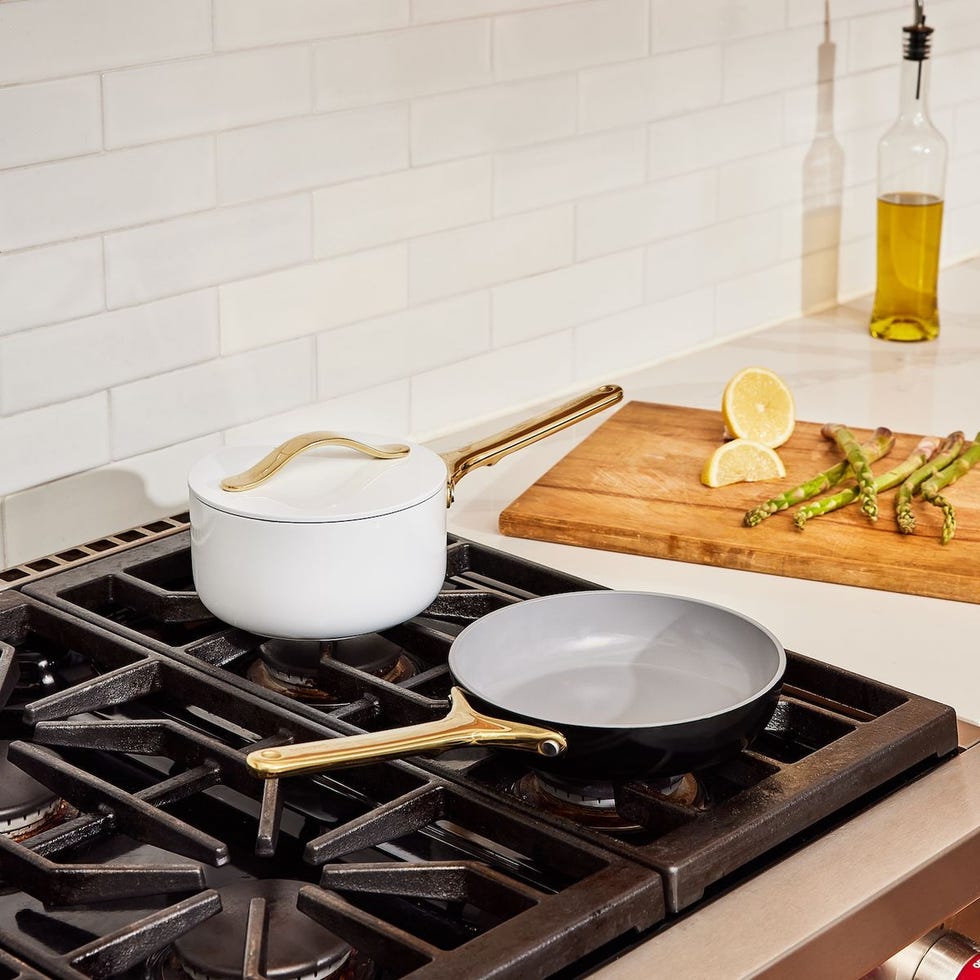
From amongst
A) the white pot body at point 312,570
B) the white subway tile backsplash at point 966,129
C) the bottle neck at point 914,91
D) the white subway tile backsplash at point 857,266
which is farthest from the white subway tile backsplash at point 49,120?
the white subway tile backsplash at point 966,129

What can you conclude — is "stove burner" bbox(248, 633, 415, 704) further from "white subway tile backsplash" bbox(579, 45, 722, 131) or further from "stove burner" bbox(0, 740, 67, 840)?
"white subway tile backsplash" bbox(579, 45, 722, 131)

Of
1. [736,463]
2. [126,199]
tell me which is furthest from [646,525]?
[126,199]

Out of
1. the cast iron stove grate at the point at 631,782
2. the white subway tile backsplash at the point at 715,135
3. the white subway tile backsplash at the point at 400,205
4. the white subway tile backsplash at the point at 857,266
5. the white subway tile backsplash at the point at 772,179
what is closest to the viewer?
the cast iron stove grate at the point at 631,782

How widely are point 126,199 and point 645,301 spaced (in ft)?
2.56

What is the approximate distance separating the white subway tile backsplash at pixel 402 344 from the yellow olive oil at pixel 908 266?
637 millimetres

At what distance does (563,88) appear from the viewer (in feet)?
5.49

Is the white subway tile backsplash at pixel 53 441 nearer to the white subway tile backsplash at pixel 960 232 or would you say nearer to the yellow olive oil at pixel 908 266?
the yellow olive oil at pixel 908 266

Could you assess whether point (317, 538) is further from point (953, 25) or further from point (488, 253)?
point (953, 25)

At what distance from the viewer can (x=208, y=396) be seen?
4.65 ft

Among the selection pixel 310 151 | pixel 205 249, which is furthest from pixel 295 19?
pixel 205 249

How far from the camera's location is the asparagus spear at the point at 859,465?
1.40 metres

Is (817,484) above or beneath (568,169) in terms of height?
beneath

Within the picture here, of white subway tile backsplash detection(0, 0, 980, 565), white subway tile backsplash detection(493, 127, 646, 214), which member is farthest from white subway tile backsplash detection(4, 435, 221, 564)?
white subway tile backsplash detection(493, 127, 646, 214)

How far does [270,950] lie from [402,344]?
93 centimetres
